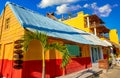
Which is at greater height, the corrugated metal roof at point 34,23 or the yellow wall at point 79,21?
the yellow wall at point 79,21

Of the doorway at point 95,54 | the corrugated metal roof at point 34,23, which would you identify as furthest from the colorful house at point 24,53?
the doorway at point 95,54

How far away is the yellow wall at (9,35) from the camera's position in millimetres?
10008

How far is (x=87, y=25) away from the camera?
25953 millimetres

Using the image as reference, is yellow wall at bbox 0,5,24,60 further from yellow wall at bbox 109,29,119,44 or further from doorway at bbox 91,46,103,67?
yellow wall at bbox 109,29,119,44

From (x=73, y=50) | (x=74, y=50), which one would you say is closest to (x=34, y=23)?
(x=73, y=50)

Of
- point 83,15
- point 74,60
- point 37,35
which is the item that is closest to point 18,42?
point 37,35

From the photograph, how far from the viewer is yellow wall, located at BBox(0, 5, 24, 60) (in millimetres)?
10008

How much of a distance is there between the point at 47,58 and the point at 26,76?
2151mm

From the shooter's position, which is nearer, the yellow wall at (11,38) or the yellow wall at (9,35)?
the yellow wall at (11,38)

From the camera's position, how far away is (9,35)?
10758 mm

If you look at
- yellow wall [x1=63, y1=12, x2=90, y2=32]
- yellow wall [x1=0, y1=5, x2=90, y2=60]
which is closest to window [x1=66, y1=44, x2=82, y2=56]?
yellow wall [x1=0, y1=5, x2=90, y2=60]

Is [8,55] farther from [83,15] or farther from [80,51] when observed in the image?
[83,15]

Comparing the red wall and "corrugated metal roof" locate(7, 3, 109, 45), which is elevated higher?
"corrugated metal roof" locate(7, 3, 109, 45)

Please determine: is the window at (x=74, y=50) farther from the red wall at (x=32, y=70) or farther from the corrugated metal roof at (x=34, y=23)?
the red wall at (x=32, y=70)
